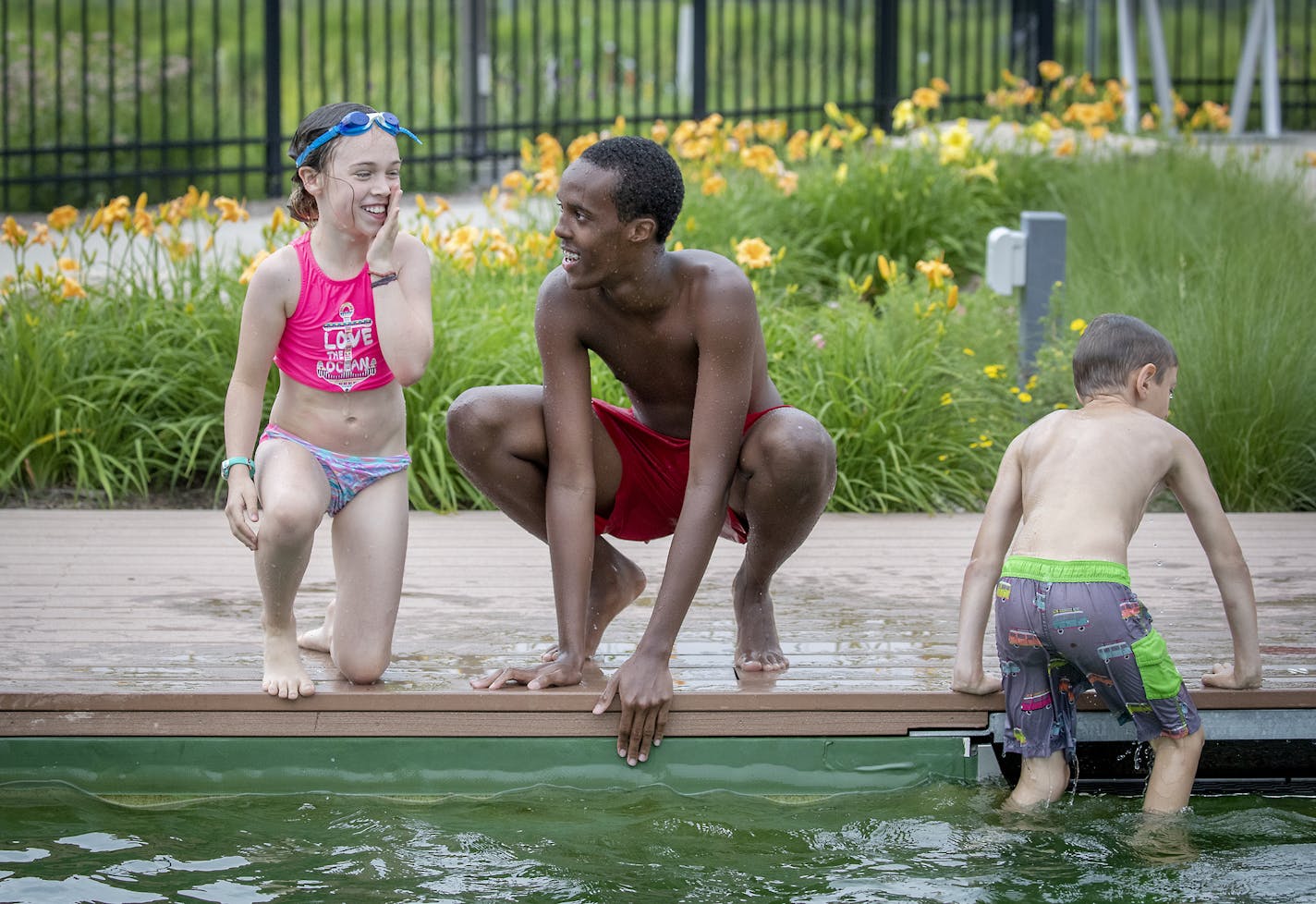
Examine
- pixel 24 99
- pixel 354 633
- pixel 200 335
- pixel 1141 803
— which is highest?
pixel 24 99

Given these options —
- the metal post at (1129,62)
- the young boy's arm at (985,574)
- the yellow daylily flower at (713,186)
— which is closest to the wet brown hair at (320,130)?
the young boy's arm at (985,574)

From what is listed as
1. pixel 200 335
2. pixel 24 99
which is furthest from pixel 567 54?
pixel 200 335

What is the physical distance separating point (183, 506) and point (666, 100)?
1128 centimetres

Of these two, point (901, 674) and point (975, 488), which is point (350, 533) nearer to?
point (901, 674)

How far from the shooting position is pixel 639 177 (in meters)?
3.24

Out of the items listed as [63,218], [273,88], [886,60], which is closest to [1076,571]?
[63,218]

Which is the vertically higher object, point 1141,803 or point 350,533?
point 350,533

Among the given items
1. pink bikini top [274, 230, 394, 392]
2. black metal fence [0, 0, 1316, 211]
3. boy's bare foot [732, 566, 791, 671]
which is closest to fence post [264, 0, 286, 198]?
black metal fence [0, 0, 1316, 211]

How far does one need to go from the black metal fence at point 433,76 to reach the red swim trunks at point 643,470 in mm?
6107

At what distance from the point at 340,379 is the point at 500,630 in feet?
2.80

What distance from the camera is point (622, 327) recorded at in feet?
11.3

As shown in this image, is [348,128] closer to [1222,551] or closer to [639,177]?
[639,177]

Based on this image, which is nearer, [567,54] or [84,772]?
[84,772]

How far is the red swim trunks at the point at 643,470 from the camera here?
3.64m
